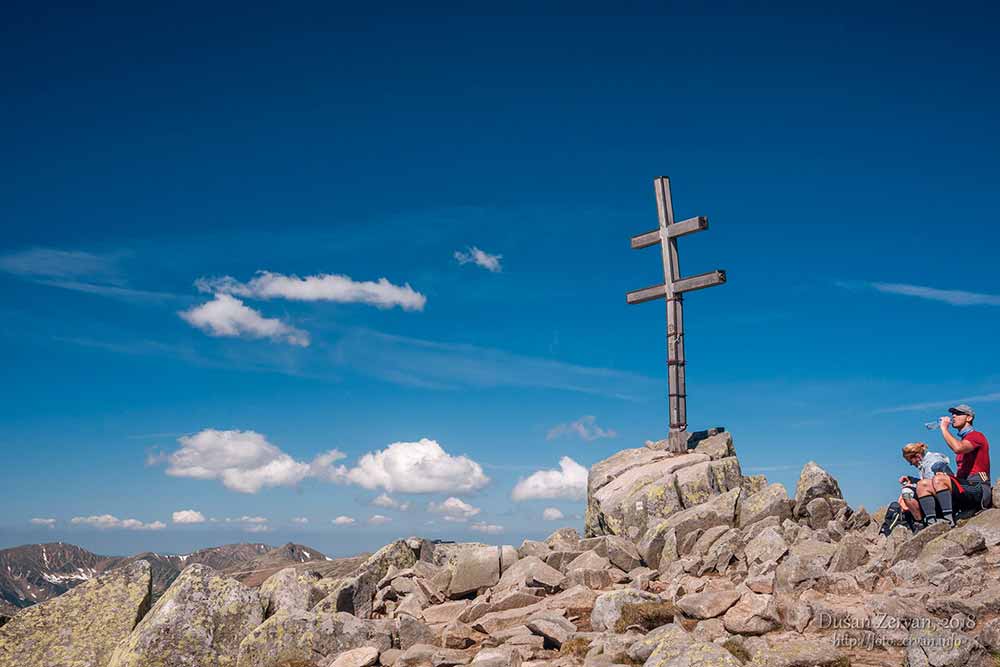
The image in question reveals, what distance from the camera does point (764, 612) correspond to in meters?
13.2

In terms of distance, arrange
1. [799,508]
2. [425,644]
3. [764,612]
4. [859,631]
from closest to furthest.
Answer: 1. [859,631]
2. [764,612]
3. [425,644]
4. [799,508]

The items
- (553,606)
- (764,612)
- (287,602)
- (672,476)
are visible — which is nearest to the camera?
(764,612)

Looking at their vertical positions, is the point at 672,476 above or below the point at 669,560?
above

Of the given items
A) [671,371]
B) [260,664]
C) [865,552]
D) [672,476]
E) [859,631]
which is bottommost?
[260,664]

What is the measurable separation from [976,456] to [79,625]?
875 inches

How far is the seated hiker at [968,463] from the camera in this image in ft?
62.7

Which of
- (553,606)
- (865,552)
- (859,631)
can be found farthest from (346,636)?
(865,552)

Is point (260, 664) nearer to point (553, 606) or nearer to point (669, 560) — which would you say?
point (553, 606)

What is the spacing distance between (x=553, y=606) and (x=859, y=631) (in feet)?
21.1

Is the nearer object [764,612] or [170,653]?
[764,612]

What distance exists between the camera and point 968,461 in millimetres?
19578

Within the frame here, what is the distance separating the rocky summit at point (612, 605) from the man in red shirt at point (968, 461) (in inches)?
41.6

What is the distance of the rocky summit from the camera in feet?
39.7

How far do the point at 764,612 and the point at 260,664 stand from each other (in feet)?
32.6
